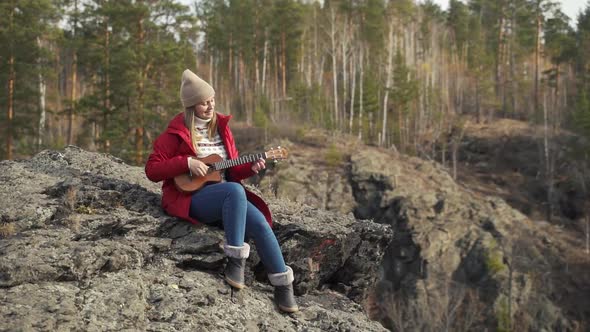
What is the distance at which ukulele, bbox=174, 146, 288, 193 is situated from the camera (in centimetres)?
434

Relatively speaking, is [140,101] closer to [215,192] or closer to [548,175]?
[215,192]

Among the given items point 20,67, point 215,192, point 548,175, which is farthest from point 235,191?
point 548,175

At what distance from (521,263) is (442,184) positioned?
579cm

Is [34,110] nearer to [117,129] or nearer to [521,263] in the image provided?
[117,129]

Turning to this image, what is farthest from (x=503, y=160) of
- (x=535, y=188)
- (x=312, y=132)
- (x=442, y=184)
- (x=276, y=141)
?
(x=276, y=141)

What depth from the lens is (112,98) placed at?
21.5 meters

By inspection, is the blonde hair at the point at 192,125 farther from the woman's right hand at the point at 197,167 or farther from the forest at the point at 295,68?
the forest at the point at 295,68

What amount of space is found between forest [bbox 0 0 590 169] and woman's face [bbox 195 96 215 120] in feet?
54.0

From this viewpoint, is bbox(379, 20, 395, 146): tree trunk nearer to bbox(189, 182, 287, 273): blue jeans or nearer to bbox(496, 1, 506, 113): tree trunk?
bbox(496, 1, 506, 113): tree trunk

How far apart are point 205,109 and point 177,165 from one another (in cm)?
53

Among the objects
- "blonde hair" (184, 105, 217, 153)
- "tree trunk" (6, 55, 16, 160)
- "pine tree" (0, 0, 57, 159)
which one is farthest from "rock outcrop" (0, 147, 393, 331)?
"pine tree" (0, 0, 57, 159)

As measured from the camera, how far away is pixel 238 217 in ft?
13.4

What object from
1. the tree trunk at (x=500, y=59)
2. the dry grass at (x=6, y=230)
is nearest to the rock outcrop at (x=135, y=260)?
the dry grass at (x=6, y=230)

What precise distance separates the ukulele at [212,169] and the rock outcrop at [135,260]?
41cm
